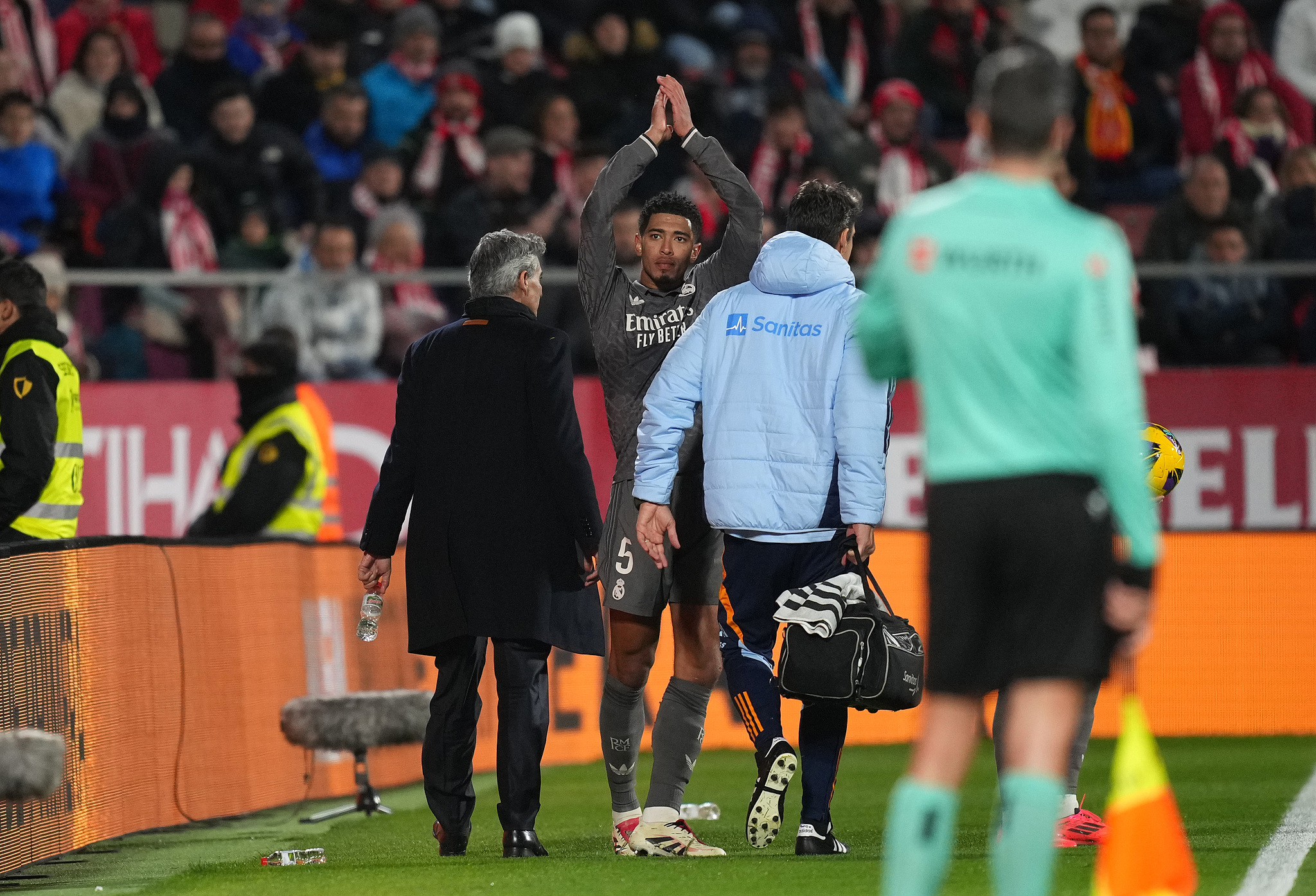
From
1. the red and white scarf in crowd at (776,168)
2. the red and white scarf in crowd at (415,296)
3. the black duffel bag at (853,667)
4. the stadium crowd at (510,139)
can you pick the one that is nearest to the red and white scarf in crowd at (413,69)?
the stadium crowd at (510,139)

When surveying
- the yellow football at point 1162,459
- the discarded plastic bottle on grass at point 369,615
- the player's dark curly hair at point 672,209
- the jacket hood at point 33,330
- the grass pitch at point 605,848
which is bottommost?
the grass pitch at point 605,848

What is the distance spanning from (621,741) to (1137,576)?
3823mm

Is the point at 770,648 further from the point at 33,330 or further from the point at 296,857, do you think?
the point at 33,330

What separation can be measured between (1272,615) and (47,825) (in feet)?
28.5

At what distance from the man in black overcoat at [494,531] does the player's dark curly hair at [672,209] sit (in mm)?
521

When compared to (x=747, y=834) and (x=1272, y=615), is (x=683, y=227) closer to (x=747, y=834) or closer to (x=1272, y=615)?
(x=747, y=834)

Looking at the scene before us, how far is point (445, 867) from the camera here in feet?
24.8

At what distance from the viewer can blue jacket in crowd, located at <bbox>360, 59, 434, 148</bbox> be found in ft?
56.5

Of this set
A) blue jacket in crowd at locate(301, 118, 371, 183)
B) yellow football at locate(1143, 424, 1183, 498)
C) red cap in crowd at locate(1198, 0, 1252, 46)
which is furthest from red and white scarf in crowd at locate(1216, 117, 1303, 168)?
yellow football at locate(1143, 424, 1183, 498)

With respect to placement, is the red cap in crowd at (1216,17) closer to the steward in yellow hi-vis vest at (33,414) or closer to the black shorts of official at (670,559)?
the black shorts of official at (670,559)

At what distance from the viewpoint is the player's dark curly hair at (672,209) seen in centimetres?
805

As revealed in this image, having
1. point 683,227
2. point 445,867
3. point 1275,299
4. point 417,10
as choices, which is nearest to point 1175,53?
point 1275,299

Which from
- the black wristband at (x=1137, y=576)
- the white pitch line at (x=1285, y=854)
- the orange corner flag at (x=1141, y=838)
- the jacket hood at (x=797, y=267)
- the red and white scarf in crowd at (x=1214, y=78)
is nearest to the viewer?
the black wristband at (x=1137, y=576)

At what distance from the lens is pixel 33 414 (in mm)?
9203
